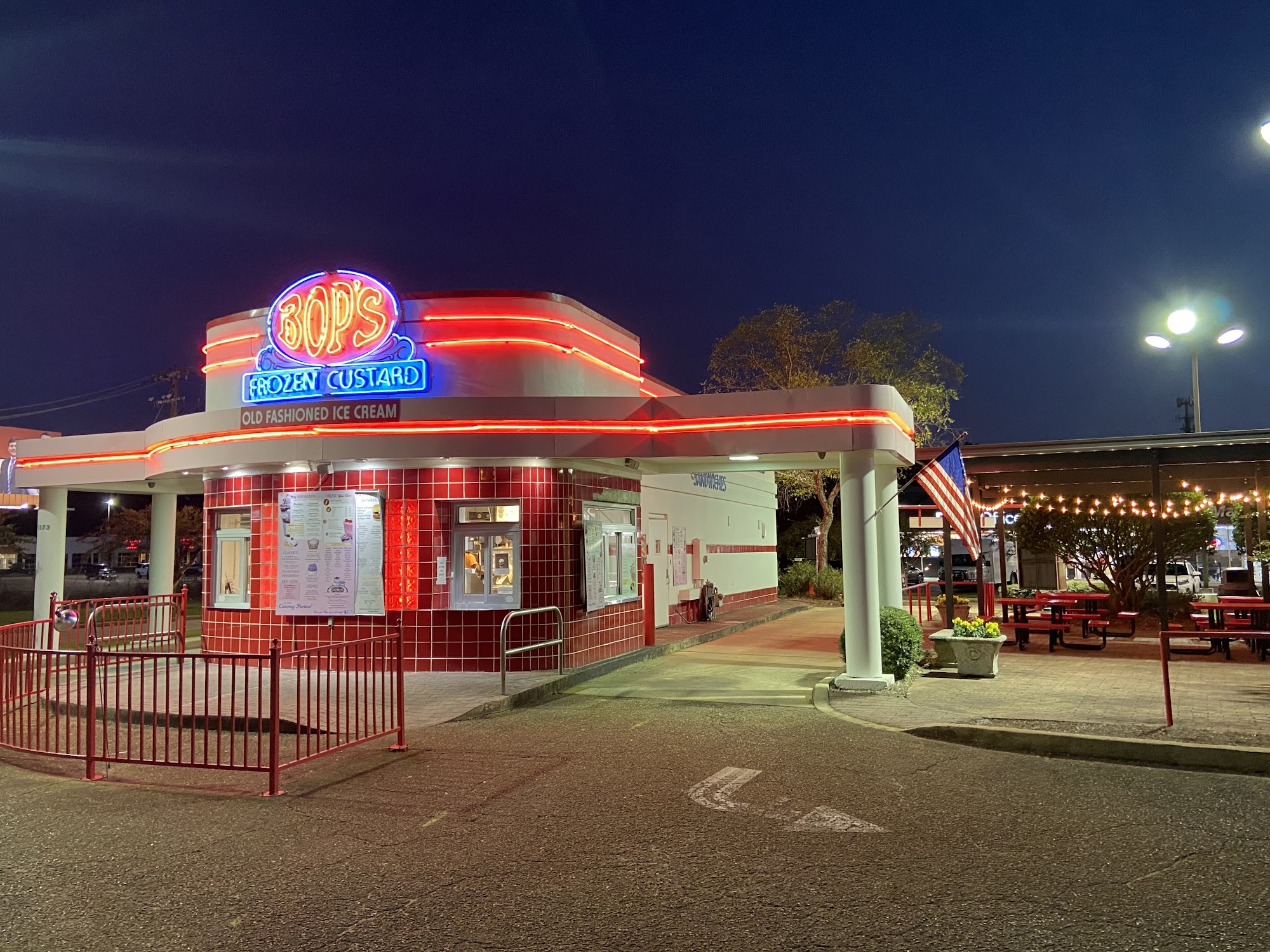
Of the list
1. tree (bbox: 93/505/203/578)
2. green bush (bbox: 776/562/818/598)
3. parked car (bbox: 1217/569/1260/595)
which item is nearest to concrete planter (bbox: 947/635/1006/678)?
parked car (bbox: 1217/569/1260/595)

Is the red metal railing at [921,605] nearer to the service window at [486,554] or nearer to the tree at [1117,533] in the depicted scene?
the tree at [1117,533]

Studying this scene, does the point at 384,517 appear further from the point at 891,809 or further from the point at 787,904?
the point at 787,904

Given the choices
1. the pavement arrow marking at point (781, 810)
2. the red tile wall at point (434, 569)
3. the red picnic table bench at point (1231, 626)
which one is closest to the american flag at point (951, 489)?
the red picnic table bench at point (1231, 626)

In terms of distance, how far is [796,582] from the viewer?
32531 mm

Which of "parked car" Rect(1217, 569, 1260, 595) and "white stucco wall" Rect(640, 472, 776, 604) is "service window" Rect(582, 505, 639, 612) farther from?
"parked car" Rect(1217, 569, 1260, 595)

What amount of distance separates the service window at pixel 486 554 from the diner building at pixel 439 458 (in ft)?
0.09

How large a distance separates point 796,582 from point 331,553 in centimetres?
2135

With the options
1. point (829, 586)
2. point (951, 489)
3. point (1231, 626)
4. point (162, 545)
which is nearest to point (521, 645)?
point (951, 489)

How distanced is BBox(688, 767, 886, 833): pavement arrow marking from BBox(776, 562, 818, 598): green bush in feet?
82.9

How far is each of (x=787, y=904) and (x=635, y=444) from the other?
917 centimetres

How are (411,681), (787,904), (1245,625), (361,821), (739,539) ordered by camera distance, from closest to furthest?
(787,904) < (361,821) < (411,681) < (1245,625) < (739,539)

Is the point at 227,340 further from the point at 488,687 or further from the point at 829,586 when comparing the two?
the point at 829,586

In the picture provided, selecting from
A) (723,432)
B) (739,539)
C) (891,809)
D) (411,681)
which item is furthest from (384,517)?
(739,539)

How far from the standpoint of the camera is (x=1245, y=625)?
15953 millimetres
